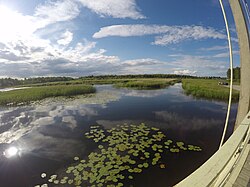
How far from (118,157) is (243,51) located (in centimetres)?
429

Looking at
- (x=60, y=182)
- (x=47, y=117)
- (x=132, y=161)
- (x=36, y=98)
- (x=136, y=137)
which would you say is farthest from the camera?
(x=36, y=98)

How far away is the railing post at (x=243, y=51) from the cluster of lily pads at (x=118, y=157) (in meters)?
→ 2.97

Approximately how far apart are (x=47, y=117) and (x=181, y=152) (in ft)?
28.2

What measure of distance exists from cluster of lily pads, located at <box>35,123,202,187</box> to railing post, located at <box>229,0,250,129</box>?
2974 millimetres

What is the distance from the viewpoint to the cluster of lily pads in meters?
4.30

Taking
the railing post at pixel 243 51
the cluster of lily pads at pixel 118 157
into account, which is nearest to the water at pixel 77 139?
the cluster of lily pads at pixel 118 157

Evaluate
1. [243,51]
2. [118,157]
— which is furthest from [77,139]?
[243,51]

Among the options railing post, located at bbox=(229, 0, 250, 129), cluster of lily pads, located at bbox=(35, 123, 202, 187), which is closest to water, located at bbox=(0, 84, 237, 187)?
cluster of lily pads, located at bbox=(35, 123, 202, 187)

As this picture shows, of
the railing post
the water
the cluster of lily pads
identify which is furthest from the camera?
the water

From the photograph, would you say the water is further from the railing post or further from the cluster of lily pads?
the railing post

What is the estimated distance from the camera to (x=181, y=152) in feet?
18.9

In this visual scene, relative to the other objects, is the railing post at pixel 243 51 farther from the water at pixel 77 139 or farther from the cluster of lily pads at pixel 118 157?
the cluster of lily pads at pixel 118 157

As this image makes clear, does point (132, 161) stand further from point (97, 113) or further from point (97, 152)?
point (97, 113)

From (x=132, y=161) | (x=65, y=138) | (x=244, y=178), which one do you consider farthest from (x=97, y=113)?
(x=244, y=178)
